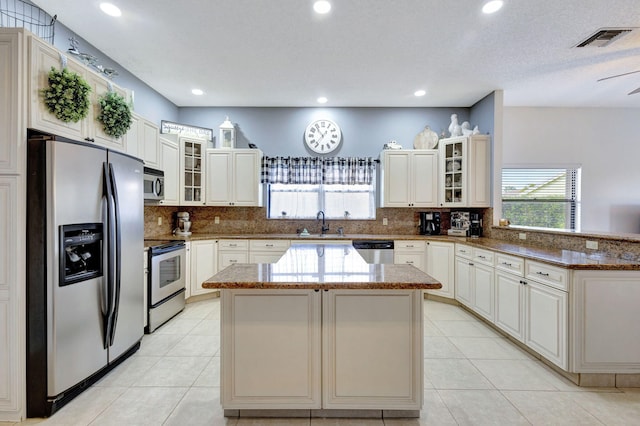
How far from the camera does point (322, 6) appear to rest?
2.44 metres

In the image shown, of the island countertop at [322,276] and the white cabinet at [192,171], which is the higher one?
the white cabinet at [192,171]

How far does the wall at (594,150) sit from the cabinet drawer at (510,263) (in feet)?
8.49

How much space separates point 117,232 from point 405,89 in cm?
385

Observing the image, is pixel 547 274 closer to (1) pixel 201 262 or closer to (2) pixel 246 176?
(2) pixel 246 176

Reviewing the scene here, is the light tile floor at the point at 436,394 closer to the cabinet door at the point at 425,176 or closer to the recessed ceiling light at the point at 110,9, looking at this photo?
the cabinet door at the point at 425,176

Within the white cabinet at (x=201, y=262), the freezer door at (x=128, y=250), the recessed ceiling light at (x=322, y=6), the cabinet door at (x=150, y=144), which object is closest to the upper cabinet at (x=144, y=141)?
the cabinet door at (x=150, y=144)

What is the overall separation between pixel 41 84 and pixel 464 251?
176 inches

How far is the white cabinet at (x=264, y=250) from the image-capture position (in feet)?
14.2

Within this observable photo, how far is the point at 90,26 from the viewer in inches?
110

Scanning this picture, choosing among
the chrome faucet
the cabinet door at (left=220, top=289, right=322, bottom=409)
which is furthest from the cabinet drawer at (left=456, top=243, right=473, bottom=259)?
the cabinet door at (left=220, top=289, right=322, bottom=409)

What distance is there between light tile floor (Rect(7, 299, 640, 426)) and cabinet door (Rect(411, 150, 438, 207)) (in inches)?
87.6

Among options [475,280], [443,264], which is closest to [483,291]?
[475,280]

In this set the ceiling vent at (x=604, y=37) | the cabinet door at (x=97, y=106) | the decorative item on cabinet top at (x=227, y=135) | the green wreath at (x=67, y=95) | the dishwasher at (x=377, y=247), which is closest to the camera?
the green wreath at (x=67, y=95)

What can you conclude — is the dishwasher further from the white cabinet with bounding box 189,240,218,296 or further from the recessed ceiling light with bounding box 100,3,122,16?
the recessed ceiling light with bounding box 100,3,122,16
